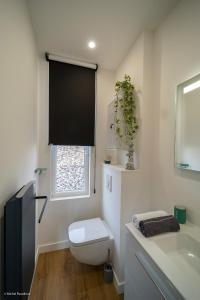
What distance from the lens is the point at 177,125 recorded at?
121 centimetres

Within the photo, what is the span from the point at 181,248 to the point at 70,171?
1.56 meters

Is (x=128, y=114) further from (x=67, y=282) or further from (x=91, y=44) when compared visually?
(x=67, y=282)

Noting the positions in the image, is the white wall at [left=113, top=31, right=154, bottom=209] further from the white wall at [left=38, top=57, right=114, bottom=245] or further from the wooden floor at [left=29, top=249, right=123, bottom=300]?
the wooden floor at [left=29, top=249, right=123, bottom=300]

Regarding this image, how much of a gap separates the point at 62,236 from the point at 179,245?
5.22 feet

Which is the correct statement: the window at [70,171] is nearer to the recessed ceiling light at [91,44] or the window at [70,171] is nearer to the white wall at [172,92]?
the white wall at [172,92]

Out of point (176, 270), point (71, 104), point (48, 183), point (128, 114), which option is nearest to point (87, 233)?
point (48, 183)

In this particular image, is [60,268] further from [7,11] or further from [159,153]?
[7,11]

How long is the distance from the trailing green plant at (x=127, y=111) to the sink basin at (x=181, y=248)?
0.94 m

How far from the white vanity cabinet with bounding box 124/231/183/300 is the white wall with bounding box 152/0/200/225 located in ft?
1.62

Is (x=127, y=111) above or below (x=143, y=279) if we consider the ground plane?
above

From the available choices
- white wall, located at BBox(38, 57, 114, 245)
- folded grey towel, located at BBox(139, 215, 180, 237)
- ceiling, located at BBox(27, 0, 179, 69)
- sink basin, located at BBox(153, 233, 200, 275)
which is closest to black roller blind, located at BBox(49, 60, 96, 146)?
white wall, located at BBox(38, 57, 114, 245)

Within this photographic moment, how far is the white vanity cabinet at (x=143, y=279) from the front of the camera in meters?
0.67

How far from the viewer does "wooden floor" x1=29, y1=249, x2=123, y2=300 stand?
1.39m

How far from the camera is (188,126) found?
1109mm
